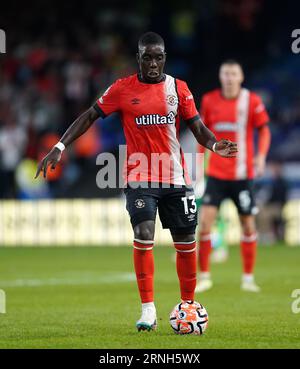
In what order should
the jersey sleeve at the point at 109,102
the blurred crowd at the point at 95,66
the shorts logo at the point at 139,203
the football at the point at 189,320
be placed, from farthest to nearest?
the blurred crowd at the point at 95,66
the jersey sleeve at the point at 109,102
the shorts logo at the point at 139,203
the football at the point at 189,320

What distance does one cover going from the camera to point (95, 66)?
89.0 ft

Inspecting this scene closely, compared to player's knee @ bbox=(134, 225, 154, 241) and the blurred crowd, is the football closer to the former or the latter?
player's knee @ bbox=(134, 225, 154, 241)

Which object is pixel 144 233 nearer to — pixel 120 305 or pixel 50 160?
pixel 50 160

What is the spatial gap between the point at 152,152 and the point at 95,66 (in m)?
18.4

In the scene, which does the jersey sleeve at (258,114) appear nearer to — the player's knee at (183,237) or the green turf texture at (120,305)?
the green turf texture at (120,305)

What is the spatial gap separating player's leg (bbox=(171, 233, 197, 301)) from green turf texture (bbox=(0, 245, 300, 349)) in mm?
363

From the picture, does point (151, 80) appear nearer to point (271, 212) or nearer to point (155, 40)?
point (155, 40)

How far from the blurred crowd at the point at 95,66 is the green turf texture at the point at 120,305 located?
5.72 metres

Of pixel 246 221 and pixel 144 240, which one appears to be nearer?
pixel 144 240

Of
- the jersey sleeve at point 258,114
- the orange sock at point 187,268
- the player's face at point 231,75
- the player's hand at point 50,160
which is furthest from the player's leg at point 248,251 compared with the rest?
the player's hand at point 50,160

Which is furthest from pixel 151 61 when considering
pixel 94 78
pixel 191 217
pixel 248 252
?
pixel 94 78

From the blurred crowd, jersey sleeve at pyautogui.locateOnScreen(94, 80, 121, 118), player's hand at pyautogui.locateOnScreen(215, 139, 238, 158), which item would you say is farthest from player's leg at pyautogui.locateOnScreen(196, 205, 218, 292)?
the blurred crowd

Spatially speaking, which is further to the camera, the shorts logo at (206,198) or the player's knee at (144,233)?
the shorts logo at (206,198)

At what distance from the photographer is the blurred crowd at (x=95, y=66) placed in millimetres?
25156
